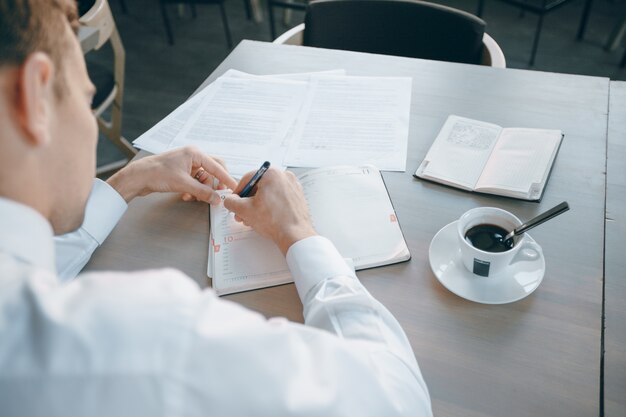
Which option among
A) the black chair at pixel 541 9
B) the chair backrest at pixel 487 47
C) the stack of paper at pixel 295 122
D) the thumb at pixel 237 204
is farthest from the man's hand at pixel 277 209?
the black chair at pixel 541 9

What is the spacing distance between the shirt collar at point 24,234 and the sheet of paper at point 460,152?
64 centimetres

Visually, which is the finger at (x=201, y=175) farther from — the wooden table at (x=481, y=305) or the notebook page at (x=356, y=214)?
the notebook page at (x=356, y=214)

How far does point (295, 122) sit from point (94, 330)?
739 mm

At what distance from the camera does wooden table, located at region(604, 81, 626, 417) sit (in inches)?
24.6

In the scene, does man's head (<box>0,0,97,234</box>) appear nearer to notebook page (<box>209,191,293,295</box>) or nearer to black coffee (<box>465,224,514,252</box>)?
notebook page (<box>209,191,293,295</box>)

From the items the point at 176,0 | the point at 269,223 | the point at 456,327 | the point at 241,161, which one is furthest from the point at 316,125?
the point at 176,0

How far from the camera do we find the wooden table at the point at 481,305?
637 millimetres

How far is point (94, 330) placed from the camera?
0.40 meters

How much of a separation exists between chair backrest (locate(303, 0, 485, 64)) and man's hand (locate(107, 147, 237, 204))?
66cm

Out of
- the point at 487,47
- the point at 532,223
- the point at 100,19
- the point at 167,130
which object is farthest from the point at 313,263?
the point at 100,19

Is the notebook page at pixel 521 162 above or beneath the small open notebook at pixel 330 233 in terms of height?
above

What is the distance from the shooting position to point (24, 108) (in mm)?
447

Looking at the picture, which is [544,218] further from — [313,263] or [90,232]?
[90,232]

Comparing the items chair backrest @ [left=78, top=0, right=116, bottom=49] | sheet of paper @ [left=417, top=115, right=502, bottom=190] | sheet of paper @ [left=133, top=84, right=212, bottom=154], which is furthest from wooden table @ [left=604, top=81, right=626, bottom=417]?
chair backrest @ [left=78, top=0, right=116, bottom=49]
